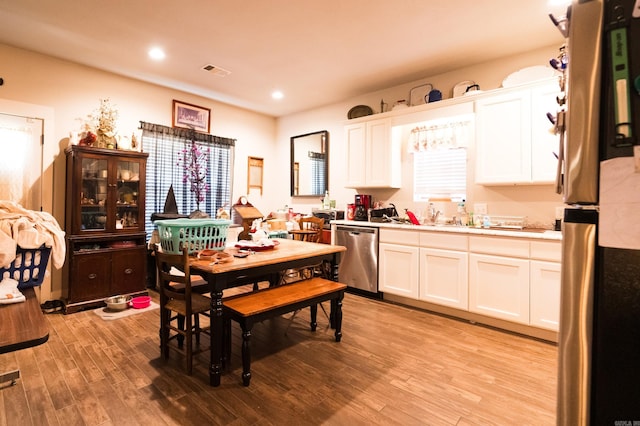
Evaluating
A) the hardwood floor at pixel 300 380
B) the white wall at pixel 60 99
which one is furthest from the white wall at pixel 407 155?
the white wall at pixel 60 99

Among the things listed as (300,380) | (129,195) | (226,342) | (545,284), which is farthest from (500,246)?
(129,195)

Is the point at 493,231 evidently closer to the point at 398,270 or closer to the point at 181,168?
the point at 398,270

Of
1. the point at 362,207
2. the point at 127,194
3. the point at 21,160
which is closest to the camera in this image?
the point at 21,160

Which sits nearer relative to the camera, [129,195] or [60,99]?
[60,99]

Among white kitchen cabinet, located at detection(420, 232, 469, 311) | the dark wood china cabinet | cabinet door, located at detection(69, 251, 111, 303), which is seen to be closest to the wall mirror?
white kitchen cabinet, located at detection(420, 232, 469, 311)

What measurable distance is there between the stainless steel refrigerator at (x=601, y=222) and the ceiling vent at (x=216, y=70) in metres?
3.83

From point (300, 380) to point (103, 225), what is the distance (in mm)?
3040

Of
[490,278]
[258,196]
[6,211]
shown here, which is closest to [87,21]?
[6,211]

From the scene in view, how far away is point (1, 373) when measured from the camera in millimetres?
2098

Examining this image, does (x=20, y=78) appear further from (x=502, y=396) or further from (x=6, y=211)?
(x=502, y=396)

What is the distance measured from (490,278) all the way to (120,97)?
493 centimetres

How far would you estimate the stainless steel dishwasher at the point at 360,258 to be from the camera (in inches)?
153

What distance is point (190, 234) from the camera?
2275 millimetres

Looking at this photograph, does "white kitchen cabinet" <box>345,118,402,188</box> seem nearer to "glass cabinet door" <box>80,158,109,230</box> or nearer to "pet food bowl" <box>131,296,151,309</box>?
"pet food bowl" <box>131,296,151,309</box>
